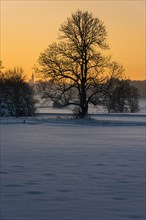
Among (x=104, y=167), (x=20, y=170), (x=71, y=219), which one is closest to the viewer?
(x=71, y=219)

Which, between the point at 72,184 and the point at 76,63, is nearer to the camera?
the point at 72,184

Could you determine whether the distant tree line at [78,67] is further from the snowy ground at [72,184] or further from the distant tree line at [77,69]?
the snowy ground at [72,184]

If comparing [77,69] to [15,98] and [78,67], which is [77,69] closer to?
[78,67]

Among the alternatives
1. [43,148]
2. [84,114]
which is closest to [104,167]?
[43,148]

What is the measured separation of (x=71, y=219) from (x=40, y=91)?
134 ft

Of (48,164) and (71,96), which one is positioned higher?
(71,96)

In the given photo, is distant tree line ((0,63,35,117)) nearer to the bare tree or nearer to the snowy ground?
the bare tree

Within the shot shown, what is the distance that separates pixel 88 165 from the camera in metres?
15.3

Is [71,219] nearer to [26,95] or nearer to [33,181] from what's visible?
[33,181]

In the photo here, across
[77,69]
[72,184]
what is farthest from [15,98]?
[72,184]

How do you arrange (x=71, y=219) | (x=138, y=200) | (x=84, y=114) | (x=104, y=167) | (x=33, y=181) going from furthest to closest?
Result: (x=84, y=114)
(x=104, y=167)
(x=33, y=181)
(x=138, y=200)
(x=71, y=219)

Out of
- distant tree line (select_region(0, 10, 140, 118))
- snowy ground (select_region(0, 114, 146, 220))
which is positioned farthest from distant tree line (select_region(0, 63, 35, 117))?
snowy ground (select_region(0, 114, 146, 220))

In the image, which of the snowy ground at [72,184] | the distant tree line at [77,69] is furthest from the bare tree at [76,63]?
the snowy ground at [72,184]

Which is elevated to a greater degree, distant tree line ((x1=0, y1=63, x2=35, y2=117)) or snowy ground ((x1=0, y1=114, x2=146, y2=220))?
distant tree line ((x1=0, y1=63, x2=35, y2=117))
